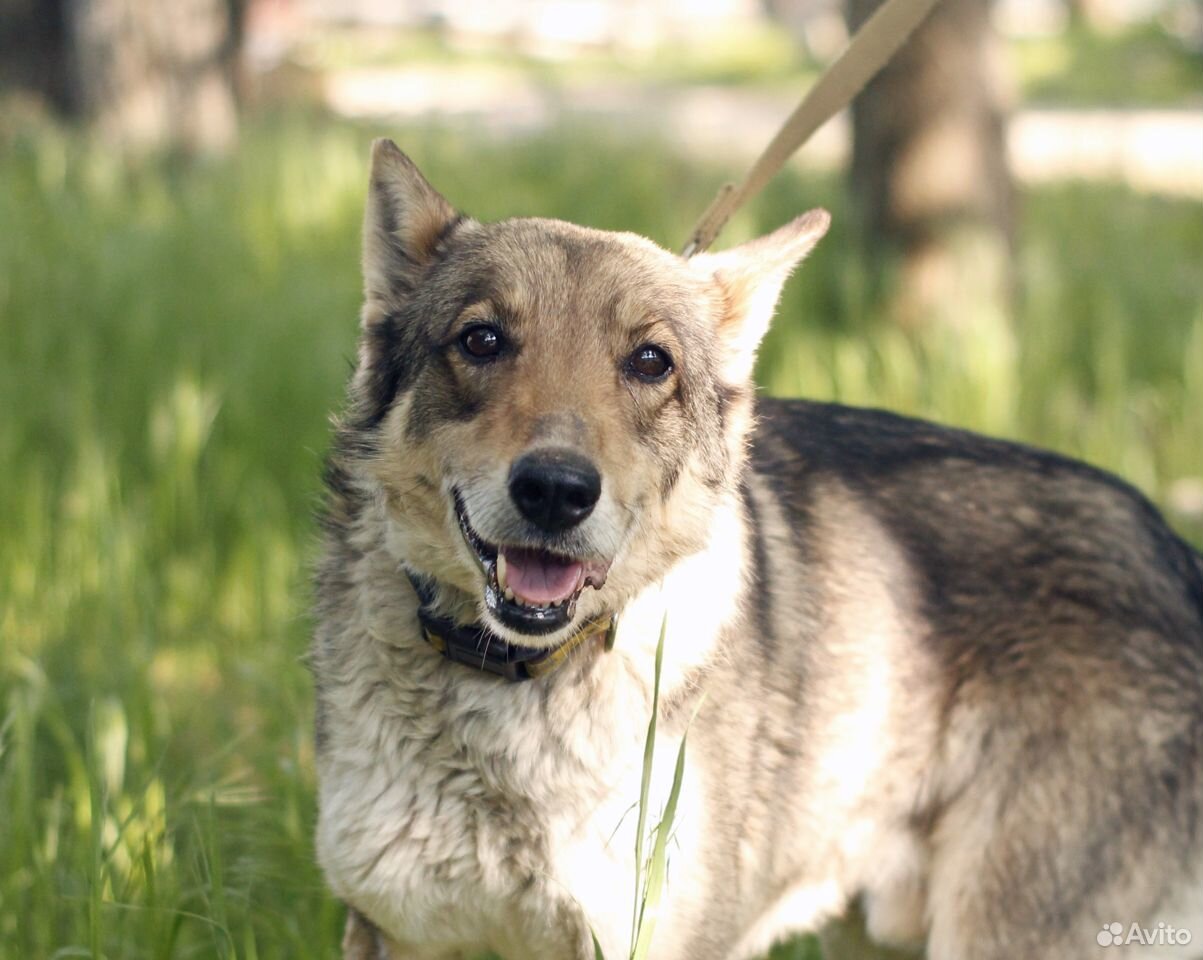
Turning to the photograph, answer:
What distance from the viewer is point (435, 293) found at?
3.08 m

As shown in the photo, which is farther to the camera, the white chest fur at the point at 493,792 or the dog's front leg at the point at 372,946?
the dog's front leg at the point at 372,946

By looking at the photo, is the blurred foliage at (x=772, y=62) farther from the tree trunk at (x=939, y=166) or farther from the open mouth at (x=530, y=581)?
the open mouth at (x=530, y=581)

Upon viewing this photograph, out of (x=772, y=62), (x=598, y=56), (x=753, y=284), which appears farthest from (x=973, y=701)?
(x=598, y=56)

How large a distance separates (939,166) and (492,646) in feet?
16.5

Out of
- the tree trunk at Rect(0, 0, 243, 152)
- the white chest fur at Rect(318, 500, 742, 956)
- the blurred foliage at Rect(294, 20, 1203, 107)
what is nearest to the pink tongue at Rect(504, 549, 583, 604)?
the white chest fur at Rect(318, 500, 742, 956)

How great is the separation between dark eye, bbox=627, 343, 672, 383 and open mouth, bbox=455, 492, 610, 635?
44cm

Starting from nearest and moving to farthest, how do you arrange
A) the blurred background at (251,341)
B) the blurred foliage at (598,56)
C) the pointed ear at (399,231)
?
the pointed ear at (399,231), the blurred background at (251,341), the blurred foliage at (598,56)

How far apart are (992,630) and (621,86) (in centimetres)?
1935

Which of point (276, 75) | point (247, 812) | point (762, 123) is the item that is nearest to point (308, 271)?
point (247, 812)

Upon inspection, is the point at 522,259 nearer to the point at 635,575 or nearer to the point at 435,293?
the point at 435,293

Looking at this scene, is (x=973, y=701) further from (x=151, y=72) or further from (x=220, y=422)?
(x=151, y=72)

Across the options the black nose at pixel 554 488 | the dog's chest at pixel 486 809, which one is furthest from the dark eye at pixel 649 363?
the dog's chest at pixel 486 809

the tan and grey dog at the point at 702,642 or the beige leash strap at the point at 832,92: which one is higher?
the beige leash strap at the point at 832,92

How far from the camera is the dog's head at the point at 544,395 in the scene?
107 inches
